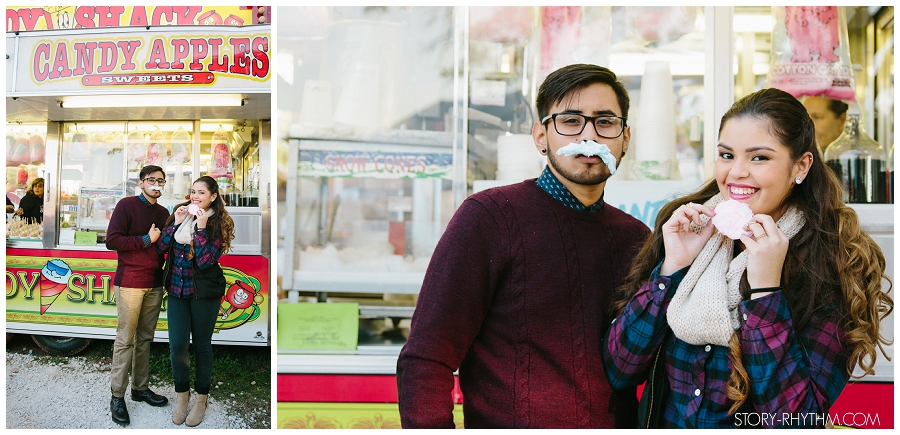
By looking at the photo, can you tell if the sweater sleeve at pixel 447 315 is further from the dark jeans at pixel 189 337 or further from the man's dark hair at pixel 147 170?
the man's dark hair at pixel 147 170

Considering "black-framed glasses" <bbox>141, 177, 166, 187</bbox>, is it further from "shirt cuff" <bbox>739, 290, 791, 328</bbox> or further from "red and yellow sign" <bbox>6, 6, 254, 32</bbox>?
"shirt cuff" <bbox>739, 290, 791, 328</bbox>

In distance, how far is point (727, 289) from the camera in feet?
4.83

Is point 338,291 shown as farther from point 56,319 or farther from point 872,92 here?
point 872,92

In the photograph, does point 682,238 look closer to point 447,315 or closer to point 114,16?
point 447,315

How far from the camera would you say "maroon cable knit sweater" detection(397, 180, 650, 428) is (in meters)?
1.54

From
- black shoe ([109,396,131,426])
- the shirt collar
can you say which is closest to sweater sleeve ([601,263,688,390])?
the shirt collar

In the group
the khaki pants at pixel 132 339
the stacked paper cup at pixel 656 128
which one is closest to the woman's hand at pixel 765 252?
the stacked paper cup at pixel 656 128

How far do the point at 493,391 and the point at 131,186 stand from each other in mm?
1817

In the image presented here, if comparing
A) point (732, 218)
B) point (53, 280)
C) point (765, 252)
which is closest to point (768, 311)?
point (765, 252)

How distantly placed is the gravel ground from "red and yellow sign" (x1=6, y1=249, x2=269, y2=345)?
15 cm

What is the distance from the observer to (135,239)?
2.38 metres

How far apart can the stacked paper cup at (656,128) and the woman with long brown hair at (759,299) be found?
1288mm

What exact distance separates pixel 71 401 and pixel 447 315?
1947mm
